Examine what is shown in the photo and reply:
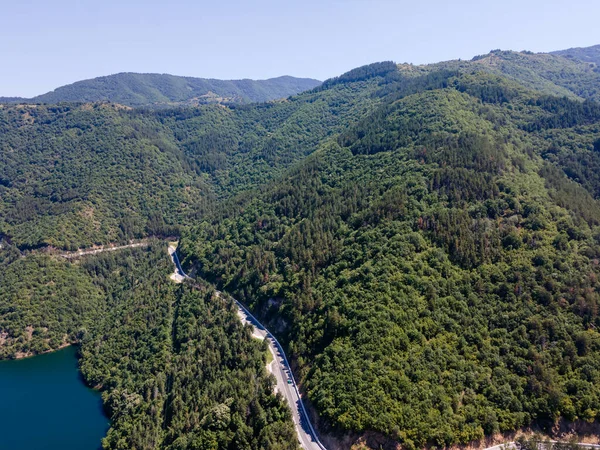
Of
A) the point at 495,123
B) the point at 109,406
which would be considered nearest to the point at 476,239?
the point at 495,123

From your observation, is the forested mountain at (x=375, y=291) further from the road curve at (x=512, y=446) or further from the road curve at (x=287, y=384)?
the road curve at (x=287, y=384)

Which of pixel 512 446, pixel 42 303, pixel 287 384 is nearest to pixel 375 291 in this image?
pixel 287 384

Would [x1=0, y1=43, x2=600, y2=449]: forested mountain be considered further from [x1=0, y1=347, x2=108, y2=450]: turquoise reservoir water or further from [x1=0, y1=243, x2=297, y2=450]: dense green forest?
[x1=0, y1=347, x2=108, y2=450]: turquoise reservoir water

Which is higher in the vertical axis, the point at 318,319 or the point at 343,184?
the point at 343,184

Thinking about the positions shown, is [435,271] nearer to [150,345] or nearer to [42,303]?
[150,345]

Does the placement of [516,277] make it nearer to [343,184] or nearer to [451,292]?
[451,292]

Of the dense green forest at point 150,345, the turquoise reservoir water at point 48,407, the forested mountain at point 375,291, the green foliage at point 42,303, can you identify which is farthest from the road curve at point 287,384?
the green foliage at point 42,303
